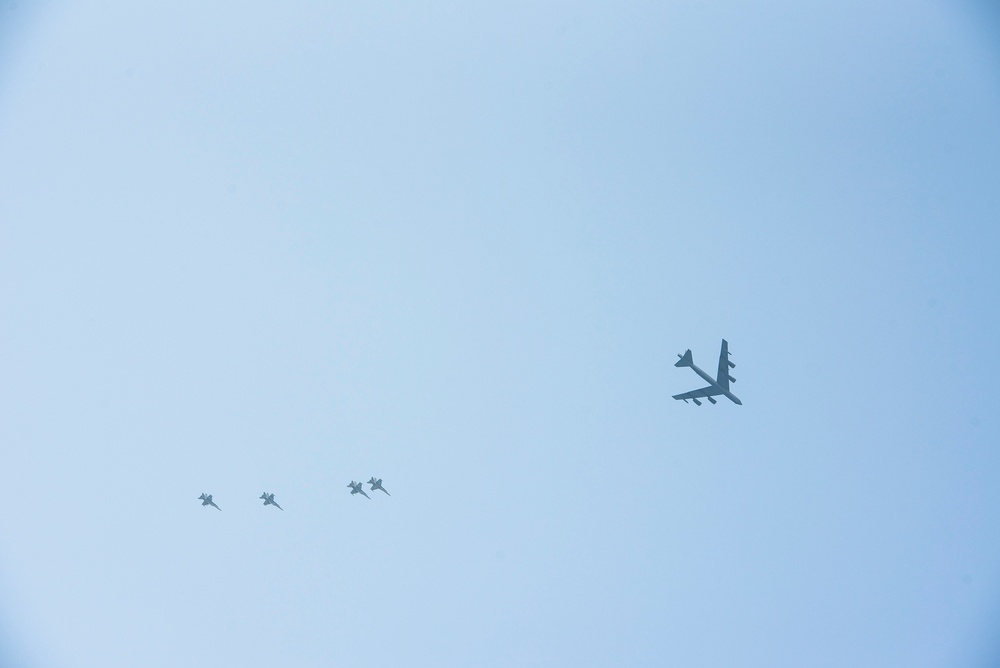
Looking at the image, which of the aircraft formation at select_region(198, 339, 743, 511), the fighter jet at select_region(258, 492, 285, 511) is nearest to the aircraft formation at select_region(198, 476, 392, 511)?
the fighter jet at select_region(258, 492, 285, 511)

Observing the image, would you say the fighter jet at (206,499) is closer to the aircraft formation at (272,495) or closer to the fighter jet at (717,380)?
the aircraft formation at (272,495)

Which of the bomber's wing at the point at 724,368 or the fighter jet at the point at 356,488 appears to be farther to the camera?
the fighter jet at the point at 356,488

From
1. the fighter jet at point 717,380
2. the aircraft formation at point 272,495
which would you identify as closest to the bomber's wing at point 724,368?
the fighter jet at point 717,380

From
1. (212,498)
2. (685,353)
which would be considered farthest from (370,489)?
(685,353)

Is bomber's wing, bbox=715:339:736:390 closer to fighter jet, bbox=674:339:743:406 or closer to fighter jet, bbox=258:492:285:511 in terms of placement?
fighter jet, bbox=674:339:743:406

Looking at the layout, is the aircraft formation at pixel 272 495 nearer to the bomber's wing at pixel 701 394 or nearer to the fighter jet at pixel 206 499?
the fighter jet at pixel 206 499

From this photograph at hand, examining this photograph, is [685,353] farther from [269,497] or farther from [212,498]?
[212,498]

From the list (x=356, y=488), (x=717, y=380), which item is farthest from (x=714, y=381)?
(x=356, y=488)

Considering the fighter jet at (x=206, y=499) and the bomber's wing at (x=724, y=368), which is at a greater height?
the bomber's wing at (x=724, y=368)

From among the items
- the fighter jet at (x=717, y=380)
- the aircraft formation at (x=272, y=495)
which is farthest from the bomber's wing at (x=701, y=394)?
the aircraft formation at (x=272, y=495)
